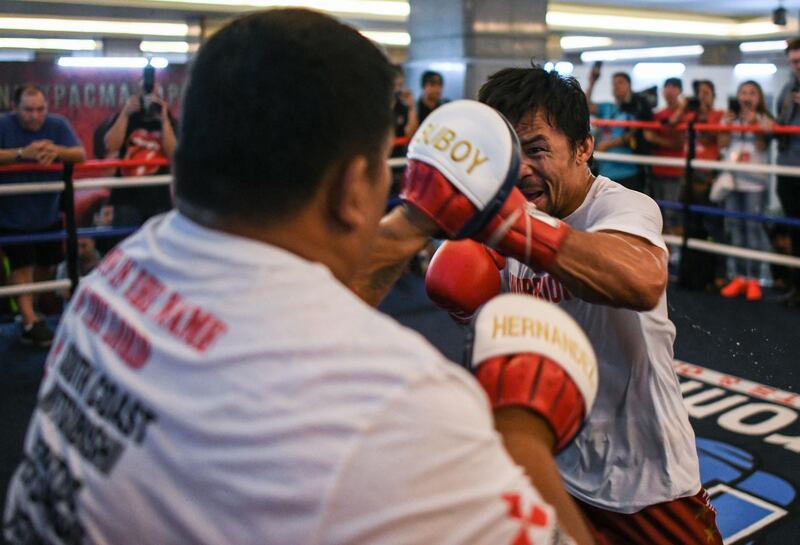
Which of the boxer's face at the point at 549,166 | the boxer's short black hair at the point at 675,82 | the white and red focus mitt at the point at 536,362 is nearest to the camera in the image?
the white and red focus mitt at the point at 536,362

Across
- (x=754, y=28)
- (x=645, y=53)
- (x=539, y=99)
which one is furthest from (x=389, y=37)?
(x=539, y=99)

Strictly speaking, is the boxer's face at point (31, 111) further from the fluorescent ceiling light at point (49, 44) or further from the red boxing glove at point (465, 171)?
the fluorescent ceiling light at point (49, 44)

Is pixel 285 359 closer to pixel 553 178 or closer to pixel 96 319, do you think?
pixel 96 319

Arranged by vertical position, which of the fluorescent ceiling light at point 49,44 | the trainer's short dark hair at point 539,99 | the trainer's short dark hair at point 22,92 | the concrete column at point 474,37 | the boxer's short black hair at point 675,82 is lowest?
the trainer's short dark hair at point 539,99

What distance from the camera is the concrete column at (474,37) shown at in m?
6.97

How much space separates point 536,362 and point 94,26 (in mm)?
14385

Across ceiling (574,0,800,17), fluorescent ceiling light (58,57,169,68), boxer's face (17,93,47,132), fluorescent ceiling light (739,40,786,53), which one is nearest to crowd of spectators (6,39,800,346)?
boxer's face (17,93,47,132)

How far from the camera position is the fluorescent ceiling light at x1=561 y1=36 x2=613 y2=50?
1792 centimetres

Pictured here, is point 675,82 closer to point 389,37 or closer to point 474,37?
point 474,37

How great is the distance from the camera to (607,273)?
1.28m

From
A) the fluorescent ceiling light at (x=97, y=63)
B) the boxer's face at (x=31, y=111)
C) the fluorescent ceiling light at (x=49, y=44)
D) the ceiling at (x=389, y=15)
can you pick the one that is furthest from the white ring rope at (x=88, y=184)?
the fluorescent ceiling light at (x=49, y=44)

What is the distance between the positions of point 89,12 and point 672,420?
478 inches

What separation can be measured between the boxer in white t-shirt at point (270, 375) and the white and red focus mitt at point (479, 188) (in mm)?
446

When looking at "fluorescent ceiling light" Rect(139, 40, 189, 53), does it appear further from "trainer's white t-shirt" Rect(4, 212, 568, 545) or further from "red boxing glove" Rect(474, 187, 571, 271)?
"trainer's white t-shirt" Rect(4, 212, 568, 545)
